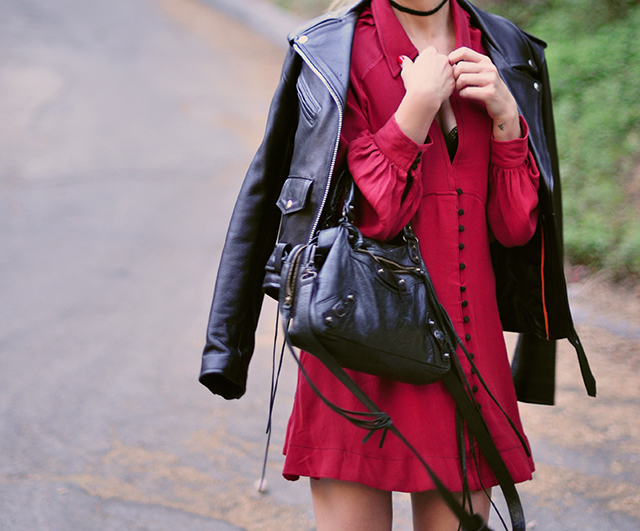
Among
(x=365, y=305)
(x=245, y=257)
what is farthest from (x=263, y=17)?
(x=365, y=305)

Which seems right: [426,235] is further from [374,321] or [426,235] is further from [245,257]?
[245,257]

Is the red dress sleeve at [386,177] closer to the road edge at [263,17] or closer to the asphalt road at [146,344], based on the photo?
the asphalt road at [146,344]

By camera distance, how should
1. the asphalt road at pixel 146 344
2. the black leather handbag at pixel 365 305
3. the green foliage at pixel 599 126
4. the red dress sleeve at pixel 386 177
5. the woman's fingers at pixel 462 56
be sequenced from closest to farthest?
the black leather handbag at pixel 365 305 → the red dress sleeve at pixel 386 177 → the woman's fingers at pixel 462 56 → the asphalt road at pixel 146 344 → the green foliage at pixel 599 126

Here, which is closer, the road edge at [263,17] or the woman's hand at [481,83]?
the woman's hand at [481,83]

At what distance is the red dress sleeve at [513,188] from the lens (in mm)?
1538

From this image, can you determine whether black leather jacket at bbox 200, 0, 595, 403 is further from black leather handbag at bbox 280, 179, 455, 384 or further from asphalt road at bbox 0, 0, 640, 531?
asphalt road at bbox 0, 0, 640, 531

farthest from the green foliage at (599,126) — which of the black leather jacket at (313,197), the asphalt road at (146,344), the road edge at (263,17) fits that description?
the road edge at (263,17)

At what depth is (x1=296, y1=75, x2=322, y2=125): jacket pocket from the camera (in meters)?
1.50

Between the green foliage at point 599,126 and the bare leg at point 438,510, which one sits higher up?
the green foliage at point 599,126

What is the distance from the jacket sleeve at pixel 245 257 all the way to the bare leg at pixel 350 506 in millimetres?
360

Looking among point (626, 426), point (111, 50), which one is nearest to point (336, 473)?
point (626, 426)

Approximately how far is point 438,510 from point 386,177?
29.3 inches

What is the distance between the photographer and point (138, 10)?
1446 cm

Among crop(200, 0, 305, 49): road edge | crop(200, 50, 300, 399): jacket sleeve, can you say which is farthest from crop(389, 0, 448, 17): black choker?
crop(200, 0, 305, 49): road edge
